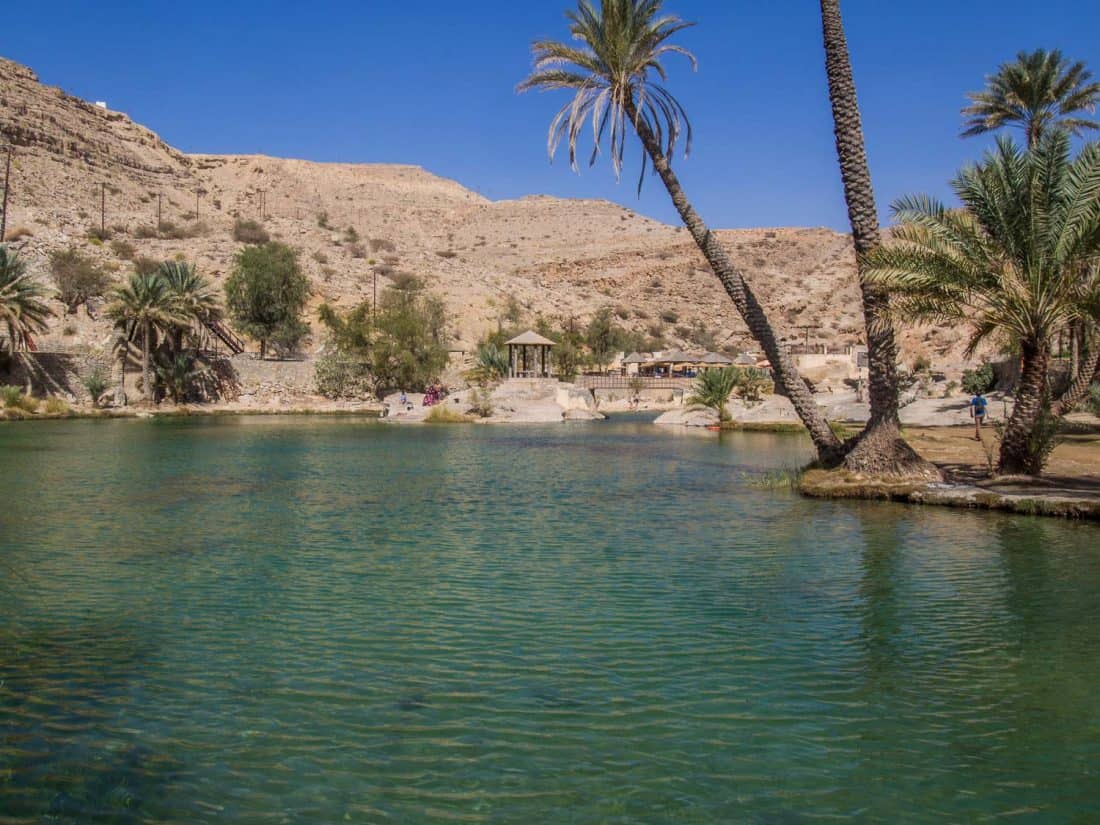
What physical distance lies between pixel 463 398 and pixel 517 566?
3650 cm

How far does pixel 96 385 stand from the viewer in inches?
1837

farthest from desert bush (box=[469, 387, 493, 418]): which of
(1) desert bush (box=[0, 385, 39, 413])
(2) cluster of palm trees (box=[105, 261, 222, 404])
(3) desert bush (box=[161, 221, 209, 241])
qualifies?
(3) desert bush (box=[161, 221, 209, 241])

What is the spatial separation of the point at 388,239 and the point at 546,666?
106m

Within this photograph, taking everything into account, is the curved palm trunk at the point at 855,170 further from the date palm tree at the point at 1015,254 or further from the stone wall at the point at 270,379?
the stone wall at the point at 270,379

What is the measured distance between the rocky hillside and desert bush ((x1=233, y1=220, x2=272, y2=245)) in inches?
63.2

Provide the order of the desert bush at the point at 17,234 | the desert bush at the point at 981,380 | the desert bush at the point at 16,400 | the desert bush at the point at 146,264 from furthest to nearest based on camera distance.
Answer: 1. the desert bush at the point at 17,234
2. the desert bush at the point at 146,264
3. the desert bush at the point at 16,400
4. the desert bush at the point at 981,380

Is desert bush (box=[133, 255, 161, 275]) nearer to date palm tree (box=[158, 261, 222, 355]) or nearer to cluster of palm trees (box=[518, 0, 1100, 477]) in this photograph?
date palm tree (box=[158, 261, 222, 355])

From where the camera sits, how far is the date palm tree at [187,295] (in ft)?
158

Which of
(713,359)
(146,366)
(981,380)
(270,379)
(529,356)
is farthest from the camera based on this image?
(713,359)

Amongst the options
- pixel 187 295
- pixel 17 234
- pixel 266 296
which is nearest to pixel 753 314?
pixel 187 295

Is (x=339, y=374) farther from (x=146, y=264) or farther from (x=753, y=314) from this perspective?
(x=753, y=314)

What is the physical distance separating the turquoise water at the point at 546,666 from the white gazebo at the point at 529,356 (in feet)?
119

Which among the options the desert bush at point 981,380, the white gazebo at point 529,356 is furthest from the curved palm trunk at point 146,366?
the desert bush at point 981,380

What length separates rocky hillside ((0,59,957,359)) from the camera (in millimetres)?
74500
